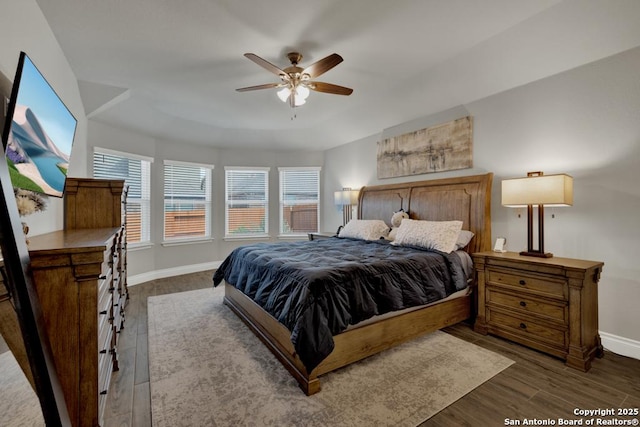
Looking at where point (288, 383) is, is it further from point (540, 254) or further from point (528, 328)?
point (540, 254)

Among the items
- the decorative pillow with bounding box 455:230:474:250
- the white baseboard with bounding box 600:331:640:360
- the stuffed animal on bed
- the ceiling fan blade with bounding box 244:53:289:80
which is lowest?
the white baseboard with bounding box 600:331:640:360

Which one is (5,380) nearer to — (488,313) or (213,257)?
(488,313)

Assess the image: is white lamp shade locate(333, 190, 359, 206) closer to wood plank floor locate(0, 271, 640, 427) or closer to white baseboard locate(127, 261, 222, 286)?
white baseboard locate(127, 261, 222, 286)

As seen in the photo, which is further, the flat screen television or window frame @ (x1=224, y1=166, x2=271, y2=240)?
window frame @ (x1=224, y1=166, x2=271, y2=240)

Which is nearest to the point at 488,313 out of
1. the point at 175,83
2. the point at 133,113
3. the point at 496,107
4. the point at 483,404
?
the point at 483,404

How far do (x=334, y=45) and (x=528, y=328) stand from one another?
3.18m

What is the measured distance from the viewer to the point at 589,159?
102 inches

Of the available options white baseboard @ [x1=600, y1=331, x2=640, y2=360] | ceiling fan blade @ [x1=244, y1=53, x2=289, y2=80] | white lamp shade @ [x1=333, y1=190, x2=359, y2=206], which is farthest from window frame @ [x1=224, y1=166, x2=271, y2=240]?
white baseboard @ [x1=600, y1=331, x2=640, y2=360]

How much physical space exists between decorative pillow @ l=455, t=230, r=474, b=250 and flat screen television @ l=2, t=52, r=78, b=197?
3634 millimetres

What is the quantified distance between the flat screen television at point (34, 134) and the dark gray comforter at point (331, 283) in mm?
1644

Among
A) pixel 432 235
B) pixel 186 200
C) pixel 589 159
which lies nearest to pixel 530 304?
pixel 432 235

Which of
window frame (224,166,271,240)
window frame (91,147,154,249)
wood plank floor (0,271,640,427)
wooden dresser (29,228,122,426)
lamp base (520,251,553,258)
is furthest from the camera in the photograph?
window frame (224,166,271,240)

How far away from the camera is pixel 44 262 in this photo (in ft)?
4.19

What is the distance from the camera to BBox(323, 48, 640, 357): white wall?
236 centimetres
